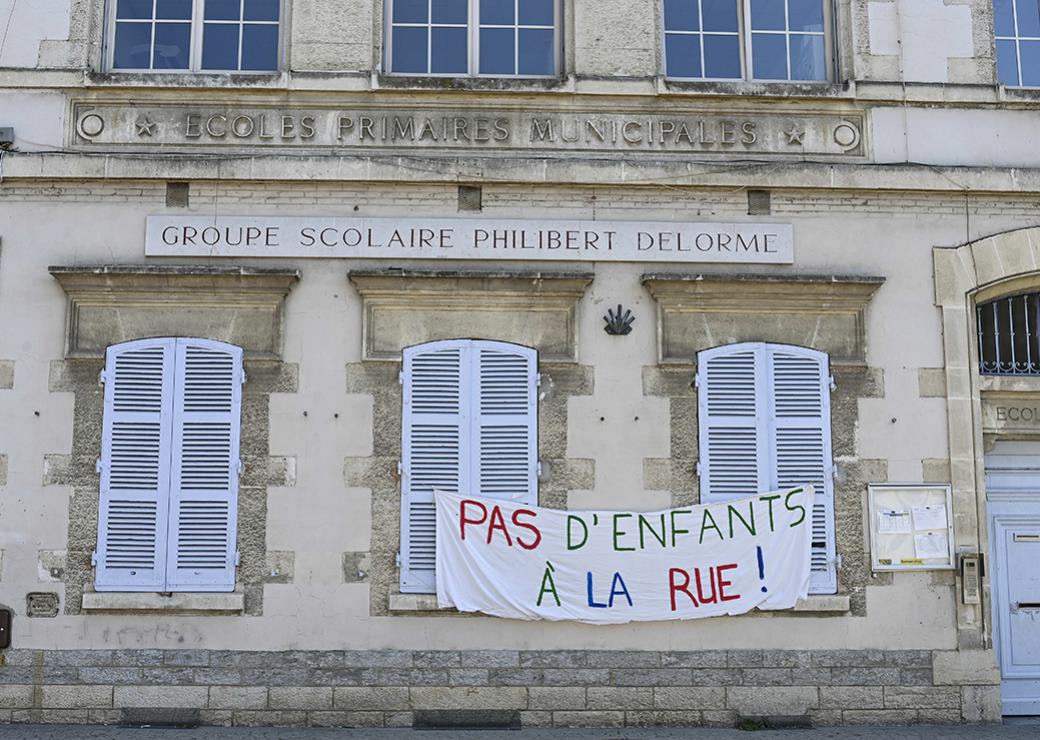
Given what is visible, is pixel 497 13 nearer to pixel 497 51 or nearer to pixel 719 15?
pixel 497 51

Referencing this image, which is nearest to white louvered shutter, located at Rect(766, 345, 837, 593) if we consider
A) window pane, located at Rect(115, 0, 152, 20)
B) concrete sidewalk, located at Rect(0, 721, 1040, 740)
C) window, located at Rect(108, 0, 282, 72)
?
concrete sidewalk, located at Rect(0, 721, 1040, 740)

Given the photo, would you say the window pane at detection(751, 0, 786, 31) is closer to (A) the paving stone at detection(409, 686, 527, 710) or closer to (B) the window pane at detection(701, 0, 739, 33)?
(B) the window pane at detection(701, 0, 739, 33)

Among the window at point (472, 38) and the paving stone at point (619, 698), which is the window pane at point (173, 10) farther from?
the paving stone at point (619, 698)

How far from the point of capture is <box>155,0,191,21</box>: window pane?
961cm

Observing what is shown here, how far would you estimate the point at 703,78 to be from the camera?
9703 millimetres

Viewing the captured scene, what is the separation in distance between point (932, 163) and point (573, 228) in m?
2.93

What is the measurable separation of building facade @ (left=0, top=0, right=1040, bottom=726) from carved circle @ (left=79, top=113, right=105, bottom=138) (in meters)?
0.02

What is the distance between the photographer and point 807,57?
980 centimetres

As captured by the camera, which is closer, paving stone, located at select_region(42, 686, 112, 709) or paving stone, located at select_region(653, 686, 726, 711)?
paving stone, located at select_region(42, 686, 112, 709)

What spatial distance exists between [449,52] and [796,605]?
510 centimetres

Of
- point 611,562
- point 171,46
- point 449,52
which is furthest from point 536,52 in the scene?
point 611,562

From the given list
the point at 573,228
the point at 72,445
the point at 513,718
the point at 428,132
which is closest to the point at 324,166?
the point at 428,132

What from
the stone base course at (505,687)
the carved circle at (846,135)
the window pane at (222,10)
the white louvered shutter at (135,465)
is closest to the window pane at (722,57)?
the carved circle at (846,135)

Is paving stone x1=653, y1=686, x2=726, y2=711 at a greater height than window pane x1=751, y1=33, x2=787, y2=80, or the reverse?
window pane x1=751, y1=33, x2=787, y2=80
